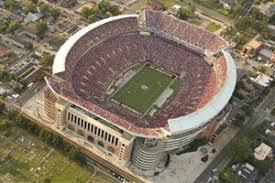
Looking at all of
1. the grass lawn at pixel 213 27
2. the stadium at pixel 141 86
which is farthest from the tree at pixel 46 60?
the grass lawn at pixel 213 27

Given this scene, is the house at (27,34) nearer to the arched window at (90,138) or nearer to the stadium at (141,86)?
the stadium at (141,86)

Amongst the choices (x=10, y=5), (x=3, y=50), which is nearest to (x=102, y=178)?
(x=3, y=50)

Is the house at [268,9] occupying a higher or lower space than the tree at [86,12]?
higher

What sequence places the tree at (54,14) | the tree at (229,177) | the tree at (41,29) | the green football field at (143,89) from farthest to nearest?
the tree at (54,14)
the tree at (41,29)
the green football field at (143,89)
the tree at (229,177)

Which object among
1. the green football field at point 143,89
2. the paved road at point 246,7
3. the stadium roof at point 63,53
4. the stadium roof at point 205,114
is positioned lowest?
the green football field at point 143,89

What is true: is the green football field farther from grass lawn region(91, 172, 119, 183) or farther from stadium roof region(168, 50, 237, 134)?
grass lawn region(91, 172, 119, 183)
